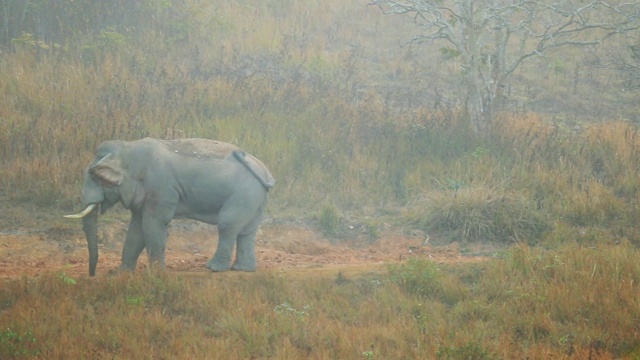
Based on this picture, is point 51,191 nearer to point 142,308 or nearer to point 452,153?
point 142,308

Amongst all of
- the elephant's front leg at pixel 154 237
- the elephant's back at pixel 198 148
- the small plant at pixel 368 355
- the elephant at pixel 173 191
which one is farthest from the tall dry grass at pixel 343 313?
the elephant's back at pixel 198 148

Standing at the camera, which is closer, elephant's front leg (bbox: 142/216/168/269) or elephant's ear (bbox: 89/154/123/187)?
elephant's ear (bbox: 89/154/123/187)

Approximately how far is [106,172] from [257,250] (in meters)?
3.03

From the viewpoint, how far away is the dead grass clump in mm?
12852

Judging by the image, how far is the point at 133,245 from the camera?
10367mm

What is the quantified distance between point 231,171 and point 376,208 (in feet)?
13.4

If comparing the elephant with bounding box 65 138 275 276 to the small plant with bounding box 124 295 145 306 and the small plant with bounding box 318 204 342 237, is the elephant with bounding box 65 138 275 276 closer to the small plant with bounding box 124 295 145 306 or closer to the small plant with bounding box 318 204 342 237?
the small plant with bounding box 124 295 145 306

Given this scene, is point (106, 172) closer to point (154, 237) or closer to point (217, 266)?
point (154, 237)

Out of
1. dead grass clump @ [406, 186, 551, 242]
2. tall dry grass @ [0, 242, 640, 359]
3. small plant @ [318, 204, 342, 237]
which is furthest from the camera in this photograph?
small plant @ [318, 204, 342, 237]

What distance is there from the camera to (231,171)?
413 inches

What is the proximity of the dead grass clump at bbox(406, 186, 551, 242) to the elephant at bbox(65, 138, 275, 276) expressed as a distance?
3.48m

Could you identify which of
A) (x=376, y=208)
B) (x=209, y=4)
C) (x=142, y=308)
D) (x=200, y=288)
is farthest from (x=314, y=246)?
(x=209, y=4)

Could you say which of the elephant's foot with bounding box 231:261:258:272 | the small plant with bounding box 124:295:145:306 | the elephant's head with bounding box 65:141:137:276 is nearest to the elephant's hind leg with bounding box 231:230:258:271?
the elephant's foot with bounding box 231:261:258:272

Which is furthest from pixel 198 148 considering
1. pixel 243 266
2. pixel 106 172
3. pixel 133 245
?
pixel 243 266
